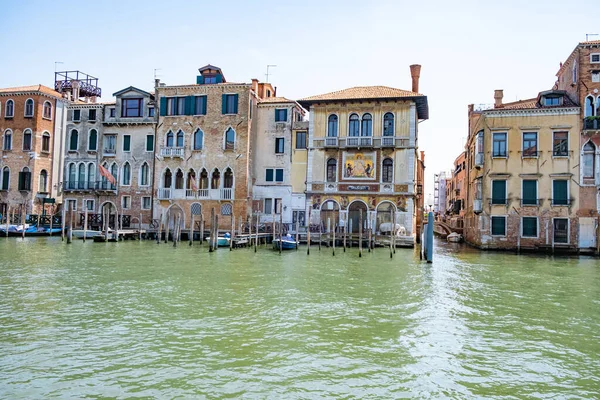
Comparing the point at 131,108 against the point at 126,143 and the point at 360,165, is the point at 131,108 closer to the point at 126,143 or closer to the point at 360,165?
the point at 126,143

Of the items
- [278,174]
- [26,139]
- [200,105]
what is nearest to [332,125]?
[278,174]

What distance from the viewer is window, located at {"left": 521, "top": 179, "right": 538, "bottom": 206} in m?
24.5

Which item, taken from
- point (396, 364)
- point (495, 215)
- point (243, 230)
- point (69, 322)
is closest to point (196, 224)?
point (243, 230)

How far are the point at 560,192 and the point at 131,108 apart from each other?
24974 millimetres

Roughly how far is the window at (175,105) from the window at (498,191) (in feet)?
60.1

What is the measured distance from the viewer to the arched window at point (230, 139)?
2981 cm

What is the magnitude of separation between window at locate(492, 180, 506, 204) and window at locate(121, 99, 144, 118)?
21.4 meters

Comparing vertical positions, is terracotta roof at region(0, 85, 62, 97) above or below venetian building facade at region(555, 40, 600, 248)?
above

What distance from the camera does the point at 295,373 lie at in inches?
254

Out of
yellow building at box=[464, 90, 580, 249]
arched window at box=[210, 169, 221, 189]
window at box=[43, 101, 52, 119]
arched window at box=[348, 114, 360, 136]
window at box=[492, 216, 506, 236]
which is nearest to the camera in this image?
yellow building at box=[464, 90, 580, 249]

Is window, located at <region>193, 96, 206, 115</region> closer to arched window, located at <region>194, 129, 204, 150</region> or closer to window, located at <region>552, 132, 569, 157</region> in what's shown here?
arched window, located at <region>194, 129, 204, 150</region>

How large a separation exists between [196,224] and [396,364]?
24519mm

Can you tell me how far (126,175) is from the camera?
31.8m

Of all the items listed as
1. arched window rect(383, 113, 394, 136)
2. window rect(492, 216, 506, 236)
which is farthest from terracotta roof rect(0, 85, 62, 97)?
window rect(492, 216, 506, 236)
